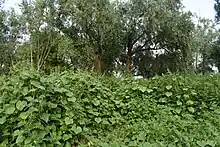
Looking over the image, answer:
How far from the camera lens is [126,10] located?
11562mm

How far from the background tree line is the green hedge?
6.04 meters

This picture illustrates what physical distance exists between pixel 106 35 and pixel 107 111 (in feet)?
25.3

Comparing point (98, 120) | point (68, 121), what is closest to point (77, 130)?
point (68, 121)

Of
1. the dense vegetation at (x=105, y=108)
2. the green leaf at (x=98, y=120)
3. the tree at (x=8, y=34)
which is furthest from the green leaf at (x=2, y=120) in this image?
the tree at (x=8, y=34)

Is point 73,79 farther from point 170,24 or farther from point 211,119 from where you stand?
point 170,24

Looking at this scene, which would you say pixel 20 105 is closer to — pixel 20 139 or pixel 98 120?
pixel 20 139

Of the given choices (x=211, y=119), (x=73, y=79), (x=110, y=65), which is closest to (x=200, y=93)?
(x=211, y=119)

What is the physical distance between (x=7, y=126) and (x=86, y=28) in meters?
8.72

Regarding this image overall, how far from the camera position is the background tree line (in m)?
11.1

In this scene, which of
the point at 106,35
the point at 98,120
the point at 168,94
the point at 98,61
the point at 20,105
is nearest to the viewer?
the point at 20,105

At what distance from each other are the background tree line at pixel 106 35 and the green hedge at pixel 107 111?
6041 mm

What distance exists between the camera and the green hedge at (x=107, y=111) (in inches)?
108

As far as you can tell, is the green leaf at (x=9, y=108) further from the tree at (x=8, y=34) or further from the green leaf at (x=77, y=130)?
the tree at (x=8, y=34)

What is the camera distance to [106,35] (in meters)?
11.1
